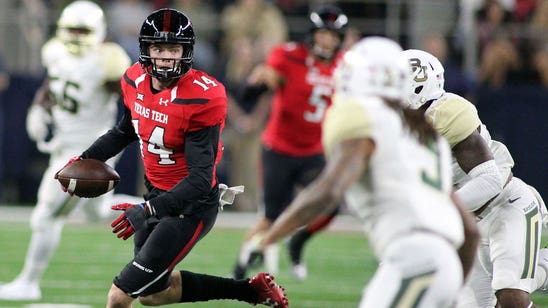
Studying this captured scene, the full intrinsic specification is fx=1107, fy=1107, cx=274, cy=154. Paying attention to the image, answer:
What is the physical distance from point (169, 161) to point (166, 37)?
0.56 metres

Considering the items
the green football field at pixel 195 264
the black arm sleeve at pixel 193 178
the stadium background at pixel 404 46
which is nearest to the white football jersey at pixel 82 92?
the green football field at pixel 195 264

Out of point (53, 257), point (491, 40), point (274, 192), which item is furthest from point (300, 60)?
point (491, 40)

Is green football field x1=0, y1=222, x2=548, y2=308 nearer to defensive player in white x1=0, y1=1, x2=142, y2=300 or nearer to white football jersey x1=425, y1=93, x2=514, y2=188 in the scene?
defensive player in white x1=0, y1=1, x2=142, y2=300

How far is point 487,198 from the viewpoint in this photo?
4.67 m

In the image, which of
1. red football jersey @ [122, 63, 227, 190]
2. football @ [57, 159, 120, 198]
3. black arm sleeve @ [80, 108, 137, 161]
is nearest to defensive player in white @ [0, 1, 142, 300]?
black arm sleeve @ [80, 108, 137, 161]

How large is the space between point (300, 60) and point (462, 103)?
387cm

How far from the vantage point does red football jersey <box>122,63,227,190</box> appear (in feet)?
16.0

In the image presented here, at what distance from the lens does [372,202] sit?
12.1ft

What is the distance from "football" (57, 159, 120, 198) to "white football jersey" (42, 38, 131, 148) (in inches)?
86.6

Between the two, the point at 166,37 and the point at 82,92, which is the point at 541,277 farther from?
the point at 82,92

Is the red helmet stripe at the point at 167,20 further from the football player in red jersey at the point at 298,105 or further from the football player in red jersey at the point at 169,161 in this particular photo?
the football player in red jersey at the point at 298,105

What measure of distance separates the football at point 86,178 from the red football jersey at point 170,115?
0.20m

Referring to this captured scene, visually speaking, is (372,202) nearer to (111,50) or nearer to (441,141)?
(441,141)

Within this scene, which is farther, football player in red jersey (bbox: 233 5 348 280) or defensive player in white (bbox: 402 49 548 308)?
football player in red jersey (bbox: 233 5 348 280)
